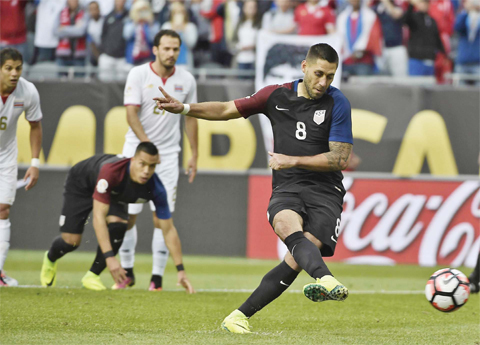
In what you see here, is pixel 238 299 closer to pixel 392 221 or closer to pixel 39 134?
pixel 39 134

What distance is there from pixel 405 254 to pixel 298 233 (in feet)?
24.0

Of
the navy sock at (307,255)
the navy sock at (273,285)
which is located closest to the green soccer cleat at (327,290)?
the navy sock at (307,255)

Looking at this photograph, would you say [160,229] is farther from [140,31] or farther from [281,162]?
[140,31]

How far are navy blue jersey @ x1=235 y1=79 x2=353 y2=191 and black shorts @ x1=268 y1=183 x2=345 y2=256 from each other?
0.09 metres

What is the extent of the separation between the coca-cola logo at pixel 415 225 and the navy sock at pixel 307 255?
710cm

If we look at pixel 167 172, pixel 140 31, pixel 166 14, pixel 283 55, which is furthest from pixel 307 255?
pixel 166 14

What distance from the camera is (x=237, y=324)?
5508 millimetres

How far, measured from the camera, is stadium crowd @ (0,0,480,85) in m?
14.0

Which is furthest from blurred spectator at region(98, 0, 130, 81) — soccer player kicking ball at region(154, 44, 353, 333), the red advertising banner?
soccer player kicking ball at region(154, 44, 353, 333)

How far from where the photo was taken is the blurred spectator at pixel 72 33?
14.5 meters

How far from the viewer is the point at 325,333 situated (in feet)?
18.6

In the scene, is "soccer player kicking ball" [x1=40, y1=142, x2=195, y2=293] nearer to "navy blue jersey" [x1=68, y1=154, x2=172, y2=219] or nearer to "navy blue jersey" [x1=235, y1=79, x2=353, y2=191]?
"navy blue jersey" [x1=68, y1=154, x2=172, y2=219]

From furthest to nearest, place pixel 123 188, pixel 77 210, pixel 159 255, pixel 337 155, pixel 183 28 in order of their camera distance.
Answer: pixel 183 28
pixel 159 255
pixel 77 210
pixel 123 188
pixel 337 155

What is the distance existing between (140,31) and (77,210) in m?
6.82
